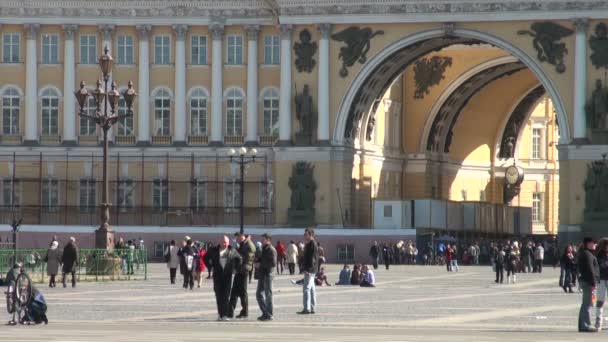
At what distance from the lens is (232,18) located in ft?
321

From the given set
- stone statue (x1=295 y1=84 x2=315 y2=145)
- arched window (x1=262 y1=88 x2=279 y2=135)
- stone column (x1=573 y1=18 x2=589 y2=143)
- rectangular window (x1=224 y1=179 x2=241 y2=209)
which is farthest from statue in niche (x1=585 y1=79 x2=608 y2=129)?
rectangular window (x1=224 y1=179 x2=241 y2=209)

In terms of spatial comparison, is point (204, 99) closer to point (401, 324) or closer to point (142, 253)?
point (142, 253)

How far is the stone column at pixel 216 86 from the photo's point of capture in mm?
98188

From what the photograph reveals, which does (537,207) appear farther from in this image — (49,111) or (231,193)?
(49,111)

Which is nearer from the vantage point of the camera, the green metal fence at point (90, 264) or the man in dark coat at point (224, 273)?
the man in dark coat at point (224, 273)

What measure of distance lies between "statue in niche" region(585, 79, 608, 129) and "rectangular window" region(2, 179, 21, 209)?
27.5 metres

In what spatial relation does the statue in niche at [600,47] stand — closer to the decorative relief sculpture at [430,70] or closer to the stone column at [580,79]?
the stone column at [580,79]

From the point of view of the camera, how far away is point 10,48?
325 feet

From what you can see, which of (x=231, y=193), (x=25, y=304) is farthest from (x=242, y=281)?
(x=231, y=193)

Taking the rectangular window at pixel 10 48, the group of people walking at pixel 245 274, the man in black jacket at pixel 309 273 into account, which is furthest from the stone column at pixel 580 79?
the man in black jacket at pixel 309 273

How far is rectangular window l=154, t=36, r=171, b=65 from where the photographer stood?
324ft

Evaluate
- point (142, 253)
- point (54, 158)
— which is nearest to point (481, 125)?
point (54, 158)

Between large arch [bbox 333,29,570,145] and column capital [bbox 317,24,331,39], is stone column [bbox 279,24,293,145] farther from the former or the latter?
large arch [bbox 333,29,570,145]

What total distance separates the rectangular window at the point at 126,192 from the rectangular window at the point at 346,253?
1158cm
